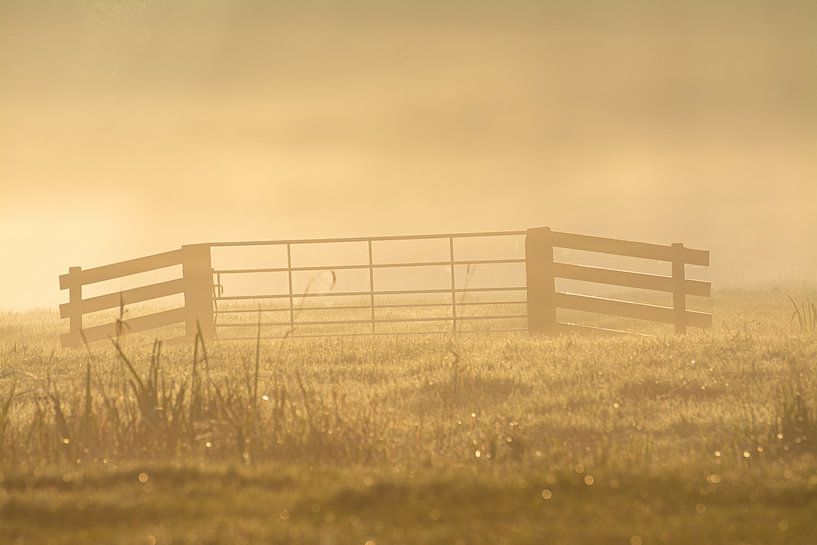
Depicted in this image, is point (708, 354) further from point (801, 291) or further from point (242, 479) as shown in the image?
point (801, 291)

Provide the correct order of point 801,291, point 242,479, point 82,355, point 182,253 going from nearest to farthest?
point 242,479 < point 82,355 < point 182,253 < point 801,291

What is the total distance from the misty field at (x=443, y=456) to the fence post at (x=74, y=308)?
491 cm

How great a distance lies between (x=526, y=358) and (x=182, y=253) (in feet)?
22.0

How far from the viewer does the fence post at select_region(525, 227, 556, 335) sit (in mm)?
15852

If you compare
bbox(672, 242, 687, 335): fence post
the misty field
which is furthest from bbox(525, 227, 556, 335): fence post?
the misty field

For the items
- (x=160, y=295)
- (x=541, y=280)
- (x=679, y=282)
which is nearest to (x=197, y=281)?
(x=160, y=295)

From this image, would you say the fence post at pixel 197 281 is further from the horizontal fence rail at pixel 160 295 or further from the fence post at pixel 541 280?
the fence post at pixel 541 280

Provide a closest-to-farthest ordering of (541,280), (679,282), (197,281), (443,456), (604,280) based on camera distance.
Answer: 1. (443,456)
2. (679,282)
3. (604,280)
4. (541,280)
5. (197,281)

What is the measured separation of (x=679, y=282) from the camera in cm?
1552

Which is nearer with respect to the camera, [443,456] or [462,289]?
[443,456]

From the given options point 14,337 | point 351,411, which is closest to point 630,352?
point 351,411

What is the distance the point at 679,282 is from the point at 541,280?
195cm

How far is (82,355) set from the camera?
14406mm

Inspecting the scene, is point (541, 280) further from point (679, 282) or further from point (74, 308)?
point (74, 308)
